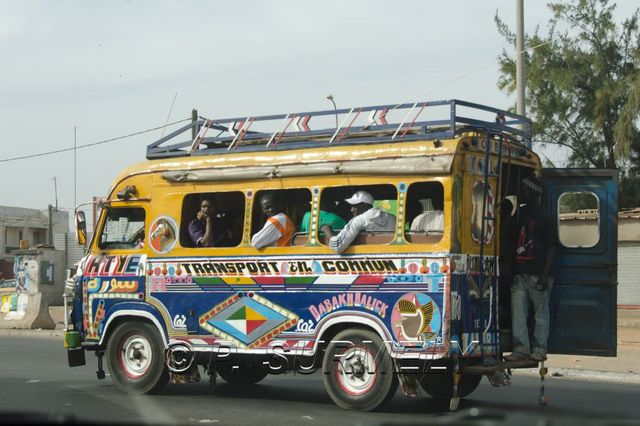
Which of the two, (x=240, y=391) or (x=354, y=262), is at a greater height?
(x=354, y=262)

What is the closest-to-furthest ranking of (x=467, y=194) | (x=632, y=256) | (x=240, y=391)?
1. (x=467, y=194)
2. (x=240, y=391)
3. (x=632, y=256)

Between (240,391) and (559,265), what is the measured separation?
418 centimetres

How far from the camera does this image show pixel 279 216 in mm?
10766

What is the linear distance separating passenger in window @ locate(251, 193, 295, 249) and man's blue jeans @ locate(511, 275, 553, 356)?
2.52 metres

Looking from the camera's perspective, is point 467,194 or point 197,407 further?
point 197,407

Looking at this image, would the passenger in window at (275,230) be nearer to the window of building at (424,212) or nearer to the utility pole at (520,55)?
the window of building at (424,212)

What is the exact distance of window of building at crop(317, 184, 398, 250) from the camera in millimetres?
10133

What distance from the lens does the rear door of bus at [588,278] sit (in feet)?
34.7

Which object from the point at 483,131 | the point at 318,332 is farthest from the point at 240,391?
the point at 483,131

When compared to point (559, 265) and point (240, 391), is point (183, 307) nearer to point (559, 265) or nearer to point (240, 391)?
point (240, 391)

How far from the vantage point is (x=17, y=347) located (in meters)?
18.3

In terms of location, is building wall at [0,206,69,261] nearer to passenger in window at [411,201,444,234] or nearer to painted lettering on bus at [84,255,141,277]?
painted lettering on bus at [84,255,141,277]

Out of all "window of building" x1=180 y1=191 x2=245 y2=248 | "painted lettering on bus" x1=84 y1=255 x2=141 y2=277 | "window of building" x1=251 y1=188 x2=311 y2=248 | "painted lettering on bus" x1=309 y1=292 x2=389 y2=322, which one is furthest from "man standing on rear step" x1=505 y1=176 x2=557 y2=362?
"painted lettering on bus" x1=84 y1=255 x2=141 y2=277

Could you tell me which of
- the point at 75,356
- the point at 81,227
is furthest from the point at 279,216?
the point at 75,356
